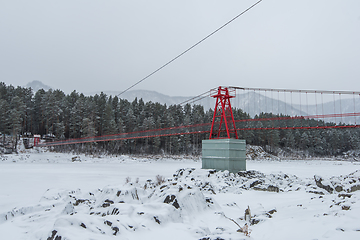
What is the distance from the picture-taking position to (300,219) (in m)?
5.68

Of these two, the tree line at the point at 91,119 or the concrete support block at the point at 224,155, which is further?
the tree line at the point at 91,119

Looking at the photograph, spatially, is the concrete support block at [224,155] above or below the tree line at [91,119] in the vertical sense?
below

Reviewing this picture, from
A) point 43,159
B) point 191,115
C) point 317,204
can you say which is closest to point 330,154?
point 191,115

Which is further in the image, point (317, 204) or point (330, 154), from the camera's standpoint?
point (330, 154)

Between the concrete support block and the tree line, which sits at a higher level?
the tree line

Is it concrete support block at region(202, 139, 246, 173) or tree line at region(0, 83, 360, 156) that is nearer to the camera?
concrete support block at region(202, 139, 246, 173)

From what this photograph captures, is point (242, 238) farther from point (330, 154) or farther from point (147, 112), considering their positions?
point (330, 154)

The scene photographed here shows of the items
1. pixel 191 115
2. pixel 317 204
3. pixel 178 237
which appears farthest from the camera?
pixel 191 115

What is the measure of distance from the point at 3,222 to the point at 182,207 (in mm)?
4239

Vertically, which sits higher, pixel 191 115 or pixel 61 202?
pixel 191 115

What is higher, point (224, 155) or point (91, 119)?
point (91, 119)

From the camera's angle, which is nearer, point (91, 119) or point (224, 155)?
point (224, 155)

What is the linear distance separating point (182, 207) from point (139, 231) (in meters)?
1.75

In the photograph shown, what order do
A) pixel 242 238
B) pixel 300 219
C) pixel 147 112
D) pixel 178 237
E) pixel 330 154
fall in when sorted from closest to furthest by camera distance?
pixel 242 238, pixel 178 237, pixel 300 219, pixel 147 112, pixel 330 154
